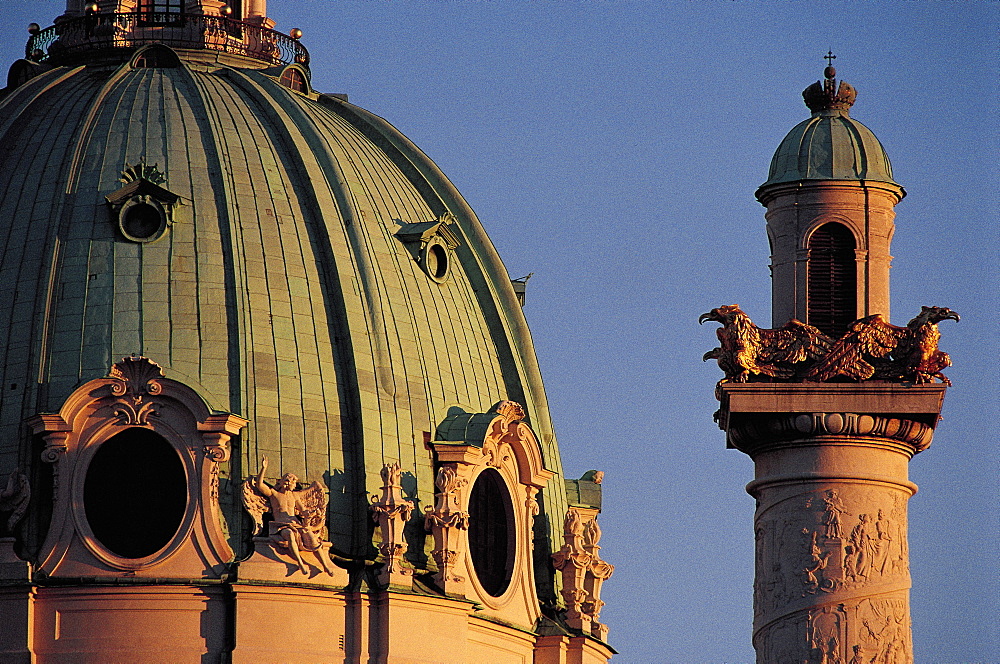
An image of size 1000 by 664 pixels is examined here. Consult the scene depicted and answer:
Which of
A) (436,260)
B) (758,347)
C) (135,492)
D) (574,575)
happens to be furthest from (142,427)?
(758,347)

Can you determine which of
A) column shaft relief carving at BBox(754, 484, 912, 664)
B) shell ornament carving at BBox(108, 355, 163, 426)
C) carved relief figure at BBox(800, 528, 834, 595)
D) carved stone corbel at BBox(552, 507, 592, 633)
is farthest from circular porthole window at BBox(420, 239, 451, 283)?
carved relief figure at BBox(800, 528, 834, 595)

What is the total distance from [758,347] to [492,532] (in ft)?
76.8

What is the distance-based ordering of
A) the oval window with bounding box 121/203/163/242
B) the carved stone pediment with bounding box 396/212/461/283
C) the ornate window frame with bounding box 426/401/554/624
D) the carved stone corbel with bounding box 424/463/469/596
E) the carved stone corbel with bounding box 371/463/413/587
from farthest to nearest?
the carved stone pediment with bounding box 396/212/461/283 → the oval window with bounding box 121/203/163/242 → the ornate window frame with bounding box 426/401/554/624 → the carved stone corbel with bounding box 424/463/469/596 → the carved stone corbel with bounding box 371/463/413/587

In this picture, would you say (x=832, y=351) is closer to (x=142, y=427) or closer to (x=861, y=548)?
(x=861, y=548)

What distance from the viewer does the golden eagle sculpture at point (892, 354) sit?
162 ft

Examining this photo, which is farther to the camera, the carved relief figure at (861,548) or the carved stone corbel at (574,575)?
the carved stone corbel at (574,575)

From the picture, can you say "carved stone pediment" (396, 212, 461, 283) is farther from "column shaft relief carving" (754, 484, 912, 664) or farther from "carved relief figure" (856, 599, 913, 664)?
"carved relief figure" (856, 599, 913, 664)

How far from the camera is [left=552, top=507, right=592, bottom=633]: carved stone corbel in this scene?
74250 millimetres

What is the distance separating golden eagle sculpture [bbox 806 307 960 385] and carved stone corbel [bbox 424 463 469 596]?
21.2 m

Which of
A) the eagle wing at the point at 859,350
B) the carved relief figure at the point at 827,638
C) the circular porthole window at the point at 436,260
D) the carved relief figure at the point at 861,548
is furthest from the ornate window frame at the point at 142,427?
the carved relief figure at the point at 861,548

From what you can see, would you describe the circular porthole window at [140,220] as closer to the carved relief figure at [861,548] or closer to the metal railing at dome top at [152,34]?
the metal railing at dome top at [152,34]

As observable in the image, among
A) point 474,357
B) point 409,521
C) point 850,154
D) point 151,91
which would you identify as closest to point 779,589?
point 850,154

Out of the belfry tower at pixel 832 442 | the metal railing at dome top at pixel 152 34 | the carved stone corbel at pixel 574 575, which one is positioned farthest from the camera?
the metal railing at dome top at pixel 152 34

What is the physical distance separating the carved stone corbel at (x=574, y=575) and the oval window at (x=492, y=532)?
241 centimetres
